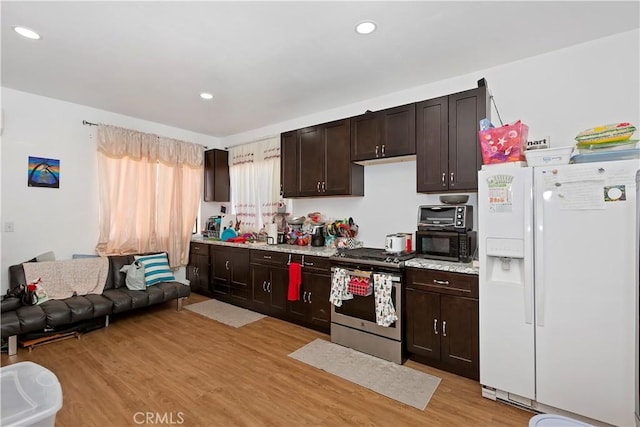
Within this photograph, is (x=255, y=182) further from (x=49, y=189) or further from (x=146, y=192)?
(x=49, y=189)

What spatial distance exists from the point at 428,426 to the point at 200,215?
4.73m

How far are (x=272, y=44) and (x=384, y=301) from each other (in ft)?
7.97

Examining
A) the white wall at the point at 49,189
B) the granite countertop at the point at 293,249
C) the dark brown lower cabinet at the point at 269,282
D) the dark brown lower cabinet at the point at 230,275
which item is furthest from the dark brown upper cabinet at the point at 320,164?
the white wall at the point at 49,189

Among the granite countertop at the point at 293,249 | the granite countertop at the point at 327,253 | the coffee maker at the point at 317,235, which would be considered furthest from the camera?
the coffee maker at the point at 317,235

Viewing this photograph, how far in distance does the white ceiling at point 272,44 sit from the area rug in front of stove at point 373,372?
2.77 m

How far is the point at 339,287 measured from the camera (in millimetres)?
3100

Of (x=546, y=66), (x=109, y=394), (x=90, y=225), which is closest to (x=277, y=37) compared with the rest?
(x=546, y=66)

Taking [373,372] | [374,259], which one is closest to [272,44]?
[374,259]

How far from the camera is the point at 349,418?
6.76ft

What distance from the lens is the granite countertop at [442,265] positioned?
2.46 meters

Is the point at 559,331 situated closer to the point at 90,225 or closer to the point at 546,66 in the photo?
the point at 546,66

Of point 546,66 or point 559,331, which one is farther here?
point 546,66

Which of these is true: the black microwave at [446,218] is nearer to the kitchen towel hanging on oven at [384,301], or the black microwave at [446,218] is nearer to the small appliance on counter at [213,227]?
the kitchen towel hanging on oven at [384,301]

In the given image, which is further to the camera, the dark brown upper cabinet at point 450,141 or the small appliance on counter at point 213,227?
the small appliance on counter at point 213,227
